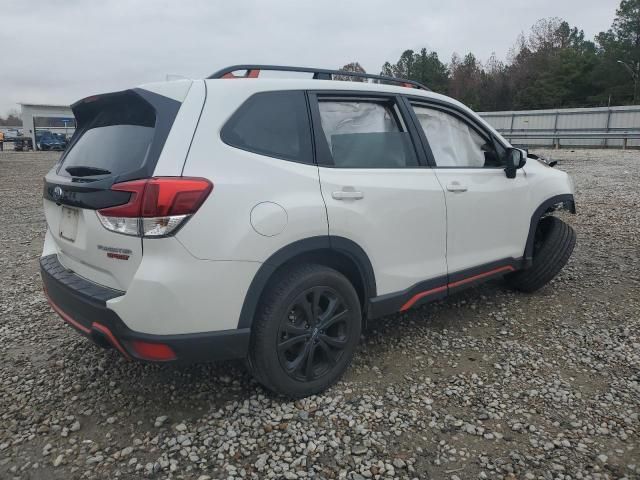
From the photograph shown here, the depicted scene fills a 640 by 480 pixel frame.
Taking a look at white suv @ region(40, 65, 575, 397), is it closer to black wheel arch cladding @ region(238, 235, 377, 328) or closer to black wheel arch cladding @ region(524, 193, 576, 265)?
black wheel arch cladding @ region(238, 235, 377, 328)

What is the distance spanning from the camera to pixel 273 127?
2625 mm

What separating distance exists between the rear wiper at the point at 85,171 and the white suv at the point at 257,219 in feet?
Answer: 0.06

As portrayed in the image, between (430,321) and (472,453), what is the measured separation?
1589mm

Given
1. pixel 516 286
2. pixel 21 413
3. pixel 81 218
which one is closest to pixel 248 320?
pixel 81 218

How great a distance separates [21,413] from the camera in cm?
274

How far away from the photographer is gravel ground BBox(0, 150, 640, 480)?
7.63 feet

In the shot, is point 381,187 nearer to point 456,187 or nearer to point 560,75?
point 456,187

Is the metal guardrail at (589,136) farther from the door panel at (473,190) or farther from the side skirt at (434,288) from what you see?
the side skirt at (434,288)

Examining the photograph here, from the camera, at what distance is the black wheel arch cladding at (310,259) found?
242 centimetres

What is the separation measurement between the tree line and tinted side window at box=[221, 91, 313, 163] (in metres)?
39.8

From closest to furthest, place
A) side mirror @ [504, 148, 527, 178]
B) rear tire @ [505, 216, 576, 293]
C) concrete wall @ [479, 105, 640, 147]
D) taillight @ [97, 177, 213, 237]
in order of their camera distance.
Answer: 1. taillight @ [97, 177, 213, 237]
2. side mirror @ [504, 148, 527, 178]
3. rear tire @ [505, 216, 576, 293]
4. concrete wall @ [479, 105, 640, 147]

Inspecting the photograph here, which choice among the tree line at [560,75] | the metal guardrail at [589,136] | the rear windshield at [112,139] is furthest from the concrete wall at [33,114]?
the rear windshield at [112,139]

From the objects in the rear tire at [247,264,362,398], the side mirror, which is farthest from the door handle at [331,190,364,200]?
the side mirror

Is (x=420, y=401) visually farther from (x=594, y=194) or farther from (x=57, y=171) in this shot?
(x=594, y=194)
